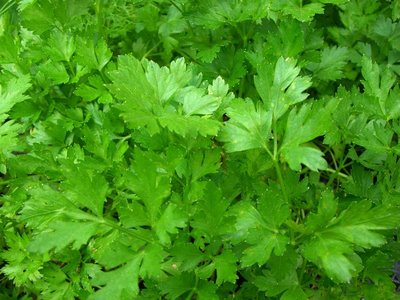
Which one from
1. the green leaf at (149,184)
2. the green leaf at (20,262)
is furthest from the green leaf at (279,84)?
the green leaf at (20,262)

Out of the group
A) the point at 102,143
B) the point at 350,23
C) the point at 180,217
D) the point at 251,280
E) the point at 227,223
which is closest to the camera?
the point at 180,217

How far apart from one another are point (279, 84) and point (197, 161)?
0.30m

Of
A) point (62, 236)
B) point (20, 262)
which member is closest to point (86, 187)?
point (62, 236)

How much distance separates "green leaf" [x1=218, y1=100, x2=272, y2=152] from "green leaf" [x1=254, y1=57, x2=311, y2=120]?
3cm

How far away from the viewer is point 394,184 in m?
1.38

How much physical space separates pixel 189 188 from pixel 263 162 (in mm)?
258

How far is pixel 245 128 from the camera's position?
4.27ft

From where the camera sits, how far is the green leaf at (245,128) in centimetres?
128

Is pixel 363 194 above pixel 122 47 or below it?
below

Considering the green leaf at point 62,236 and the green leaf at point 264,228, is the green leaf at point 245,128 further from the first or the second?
the green leaf at point 62,236

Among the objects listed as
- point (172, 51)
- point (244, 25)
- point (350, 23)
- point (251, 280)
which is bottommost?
point (251, 280)

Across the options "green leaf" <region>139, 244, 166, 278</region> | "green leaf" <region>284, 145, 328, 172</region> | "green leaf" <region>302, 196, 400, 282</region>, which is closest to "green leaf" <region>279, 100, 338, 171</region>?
"green leaf" <region>284, 145, 328, 172</region>

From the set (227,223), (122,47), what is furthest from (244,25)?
(227,223)

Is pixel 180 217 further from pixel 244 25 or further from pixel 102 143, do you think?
pixel 244 25
